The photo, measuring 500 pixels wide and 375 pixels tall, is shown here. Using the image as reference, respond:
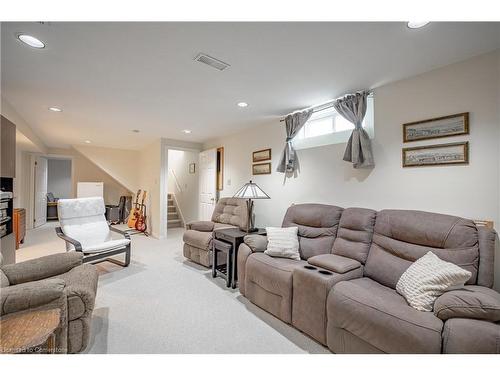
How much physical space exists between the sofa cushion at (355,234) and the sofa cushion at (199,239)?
1856mm

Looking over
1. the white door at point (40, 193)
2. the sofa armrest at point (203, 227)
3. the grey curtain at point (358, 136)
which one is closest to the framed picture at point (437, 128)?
the grey curtain at point (358, 136)

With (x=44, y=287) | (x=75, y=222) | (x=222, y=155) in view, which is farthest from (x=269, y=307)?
(x=222, y=155)

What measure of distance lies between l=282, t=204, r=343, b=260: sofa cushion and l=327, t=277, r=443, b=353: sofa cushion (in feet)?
2.33

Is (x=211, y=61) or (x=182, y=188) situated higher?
(x=211, y=61)

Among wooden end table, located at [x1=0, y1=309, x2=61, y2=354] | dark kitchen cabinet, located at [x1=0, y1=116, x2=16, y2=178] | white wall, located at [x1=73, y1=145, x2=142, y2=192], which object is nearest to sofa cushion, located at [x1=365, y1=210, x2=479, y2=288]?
wooden end table, located at [x1=0, y1=309, x2=61, y2=354]

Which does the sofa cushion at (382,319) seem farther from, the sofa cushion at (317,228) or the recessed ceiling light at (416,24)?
the recessed ceiling light at (416,24)

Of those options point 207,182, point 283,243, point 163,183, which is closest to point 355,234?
point 283,243

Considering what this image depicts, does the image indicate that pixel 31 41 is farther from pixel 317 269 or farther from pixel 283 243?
pixel 317 269

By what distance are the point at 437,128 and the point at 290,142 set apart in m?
1.73

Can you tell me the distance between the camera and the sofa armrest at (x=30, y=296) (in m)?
1.29

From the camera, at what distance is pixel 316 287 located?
1.83 m

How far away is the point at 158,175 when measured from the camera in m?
5.39

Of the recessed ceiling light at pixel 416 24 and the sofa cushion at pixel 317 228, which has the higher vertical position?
the recessed ceiling light at pixel 416 24

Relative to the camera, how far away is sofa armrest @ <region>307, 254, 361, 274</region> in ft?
6.38
